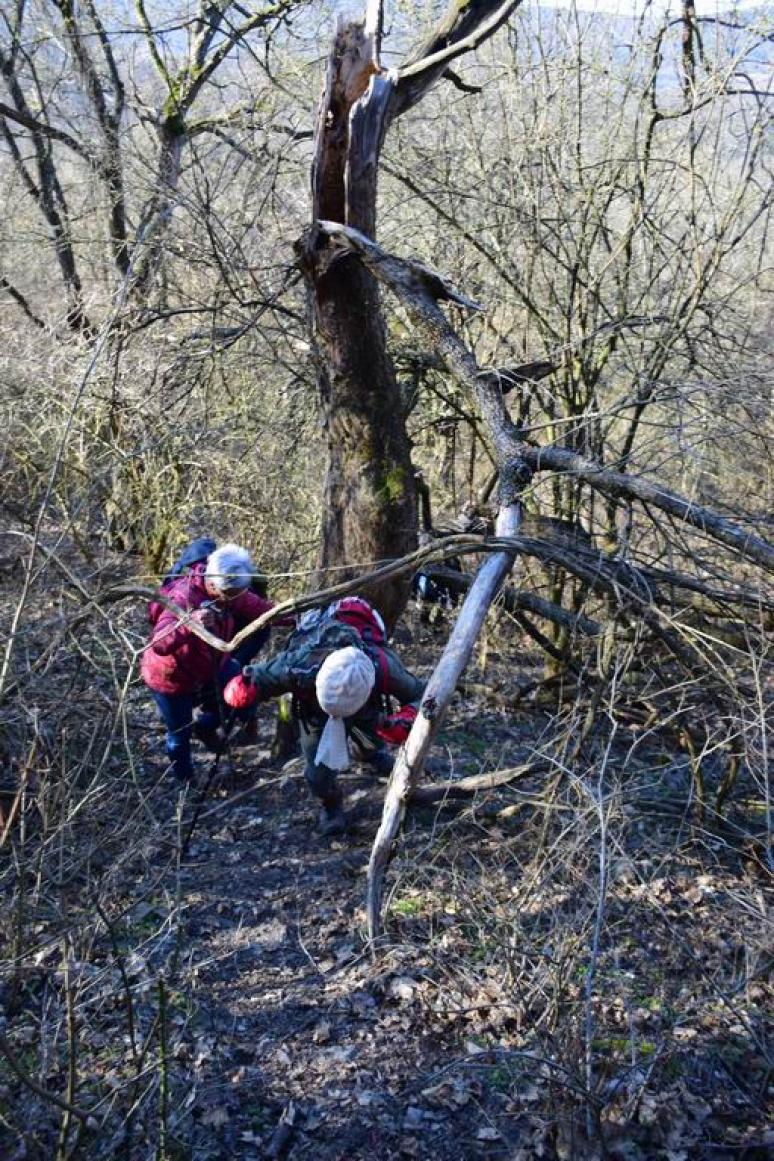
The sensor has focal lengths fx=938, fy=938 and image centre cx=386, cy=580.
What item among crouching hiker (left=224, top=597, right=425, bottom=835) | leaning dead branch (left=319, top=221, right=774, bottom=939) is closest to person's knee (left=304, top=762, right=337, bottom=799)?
crouching hiker (left=224, top=597, right=425, bottom=835)

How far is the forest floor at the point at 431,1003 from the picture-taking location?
2898mm

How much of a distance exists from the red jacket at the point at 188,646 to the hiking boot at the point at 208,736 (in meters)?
0.44

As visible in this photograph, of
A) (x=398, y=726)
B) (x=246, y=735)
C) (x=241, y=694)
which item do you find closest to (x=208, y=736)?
(x=246, y=735)

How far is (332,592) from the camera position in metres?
3.36

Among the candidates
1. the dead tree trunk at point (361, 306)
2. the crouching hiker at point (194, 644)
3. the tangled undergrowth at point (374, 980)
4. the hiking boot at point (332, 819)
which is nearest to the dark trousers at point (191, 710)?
the crouching hiker at point (194, 644)

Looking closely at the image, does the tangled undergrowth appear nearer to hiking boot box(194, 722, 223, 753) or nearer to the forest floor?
the forest floor

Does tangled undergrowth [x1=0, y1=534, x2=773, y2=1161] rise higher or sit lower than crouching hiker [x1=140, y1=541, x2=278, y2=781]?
lower

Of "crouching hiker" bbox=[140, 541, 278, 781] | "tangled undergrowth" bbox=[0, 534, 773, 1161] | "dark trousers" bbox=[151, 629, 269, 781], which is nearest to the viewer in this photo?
"tangled undergrowth" bbox=[0, 534, 773, 1161]

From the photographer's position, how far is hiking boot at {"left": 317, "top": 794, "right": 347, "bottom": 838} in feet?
15.4

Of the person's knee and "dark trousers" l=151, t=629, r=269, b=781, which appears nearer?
the person's knee

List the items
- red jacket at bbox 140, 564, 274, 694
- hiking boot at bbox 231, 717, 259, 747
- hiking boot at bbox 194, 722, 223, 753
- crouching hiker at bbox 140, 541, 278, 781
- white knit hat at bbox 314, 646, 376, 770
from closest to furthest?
white knit hat at bbox 314, 646, 376, 770
crouching hiker at bbox 140, 541, 278, 781
red jacket at bbox 140, 564, 274, 694
hiking boot at bbox 194, 722, 223, 753
hiking boot at bbox 231, 717, 259, 747

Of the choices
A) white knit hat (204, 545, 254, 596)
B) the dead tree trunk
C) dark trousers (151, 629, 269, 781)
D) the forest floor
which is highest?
the dead tree trunk

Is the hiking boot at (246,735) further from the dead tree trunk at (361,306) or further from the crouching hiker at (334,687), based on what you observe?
the dead tree trunk at (361,306)

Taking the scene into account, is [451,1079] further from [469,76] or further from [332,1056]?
[469,76]
